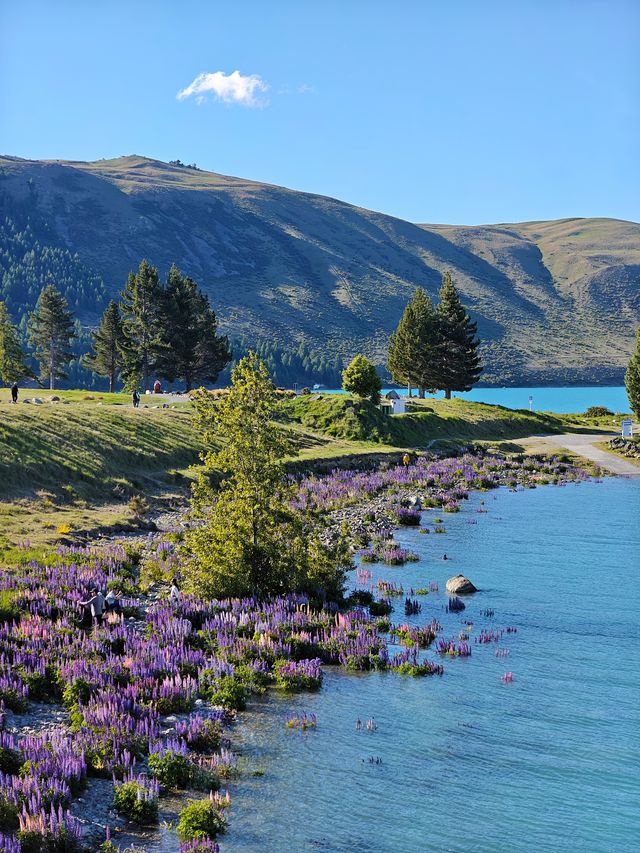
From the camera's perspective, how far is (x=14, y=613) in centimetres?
1906

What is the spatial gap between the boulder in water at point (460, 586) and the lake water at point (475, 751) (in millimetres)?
892

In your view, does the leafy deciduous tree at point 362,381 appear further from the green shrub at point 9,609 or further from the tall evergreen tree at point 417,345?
the green shrub at point 9,609

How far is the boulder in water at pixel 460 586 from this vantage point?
82.2 feet

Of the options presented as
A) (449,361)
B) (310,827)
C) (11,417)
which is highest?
(449,361)

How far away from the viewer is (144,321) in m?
89.7

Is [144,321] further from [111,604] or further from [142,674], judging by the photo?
[142,674]

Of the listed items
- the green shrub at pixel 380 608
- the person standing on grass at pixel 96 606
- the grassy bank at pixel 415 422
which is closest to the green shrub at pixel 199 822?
the person standing on grass at pixel 96 606

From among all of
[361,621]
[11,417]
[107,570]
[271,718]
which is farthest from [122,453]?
[271,718]

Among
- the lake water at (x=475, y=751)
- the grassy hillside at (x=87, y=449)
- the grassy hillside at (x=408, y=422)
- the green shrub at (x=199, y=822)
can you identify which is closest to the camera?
the green shrub at (x=199, y=822)

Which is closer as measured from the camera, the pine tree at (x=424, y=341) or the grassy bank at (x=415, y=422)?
the grassy bank at (x=415, y=422)

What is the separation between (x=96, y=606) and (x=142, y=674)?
4.23 metres

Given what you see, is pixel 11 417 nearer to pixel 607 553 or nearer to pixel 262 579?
pixel 262 579

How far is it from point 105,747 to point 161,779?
1212 mm

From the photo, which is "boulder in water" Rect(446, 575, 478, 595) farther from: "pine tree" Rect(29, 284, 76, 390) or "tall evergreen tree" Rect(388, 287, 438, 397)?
"pine tree" Rect(29, 284, 76, 390)
